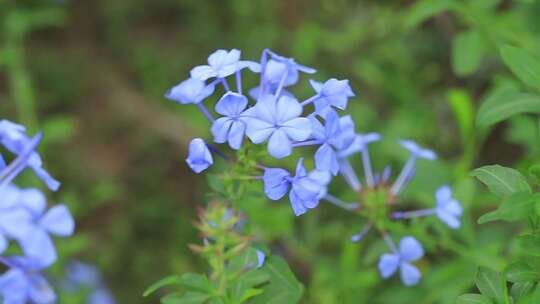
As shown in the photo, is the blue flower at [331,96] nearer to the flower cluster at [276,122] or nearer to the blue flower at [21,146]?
the flower cluster at [276,122]

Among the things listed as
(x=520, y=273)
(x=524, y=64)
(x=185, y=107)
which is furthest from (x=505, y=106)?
(x=185, y=107)

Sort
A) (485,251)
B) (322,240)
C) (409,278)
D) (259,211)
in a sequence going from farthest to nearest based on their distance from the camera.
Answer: (322,240) < (259,211) < (485,251) < (409,278)

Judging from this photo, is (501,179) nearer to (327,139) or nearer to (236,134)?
(327,139)

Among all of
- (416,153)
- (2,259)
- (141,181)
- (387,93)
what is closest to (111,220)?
(141,181)

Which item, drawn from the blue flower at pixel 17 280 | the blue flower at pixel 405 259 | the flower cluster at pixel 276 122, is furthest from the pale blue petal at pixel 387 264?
the blue flower at pixel 17 280

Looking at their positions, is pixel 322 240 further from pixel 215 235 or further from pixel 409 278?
pixel 215 235

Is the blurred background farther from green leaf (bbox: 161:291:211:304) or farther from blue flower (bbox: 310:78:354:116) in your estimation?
blue flower (bbox: 310:78:354:116)
